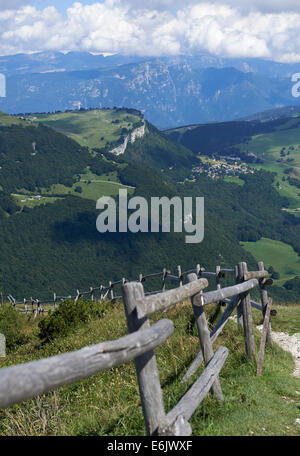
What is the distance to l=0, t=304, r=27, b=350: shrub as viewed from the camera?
61.9 feet

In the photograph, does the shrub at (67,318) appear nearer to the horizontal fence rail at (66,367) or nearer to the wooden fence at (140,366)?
the wooden fence at (140,366)

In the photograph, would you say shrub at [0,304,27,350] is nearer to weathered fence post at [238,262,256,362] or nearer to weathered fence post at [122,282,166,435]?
weathered fence post at [238,262,256,362]

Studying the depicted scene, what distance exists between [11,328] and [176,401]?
16.9 m

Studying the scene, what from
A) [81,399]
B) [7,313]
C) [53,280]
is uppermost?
[81,399]

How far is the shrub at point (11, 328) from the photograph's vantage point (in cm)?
1888

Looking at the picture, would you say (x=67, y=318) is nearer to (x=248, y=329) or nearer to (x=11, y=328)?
(x=11, y=328)

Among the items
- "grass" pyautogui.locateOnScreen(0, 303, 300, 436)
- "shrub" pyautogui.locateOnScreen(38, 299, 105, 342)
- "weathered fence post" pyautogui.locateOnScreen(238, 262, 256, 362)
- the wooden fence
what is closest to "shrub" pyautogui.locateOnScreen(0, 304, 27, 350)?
"shrub" pyautogui.locateOnScreen(38, 299, 105, 342)

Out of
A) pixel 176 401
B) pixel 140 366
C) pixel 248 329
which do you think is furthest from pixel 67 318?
pixel 140 366

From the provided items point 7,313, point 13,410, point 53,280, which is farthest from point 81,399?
point 53,280

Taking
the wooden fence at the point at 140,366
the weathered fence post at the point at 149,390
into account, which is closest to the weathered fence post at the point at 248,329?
the wooden fence at the point at 140,366

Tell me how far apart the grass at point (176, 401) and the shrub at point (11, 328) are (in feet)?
36.3
